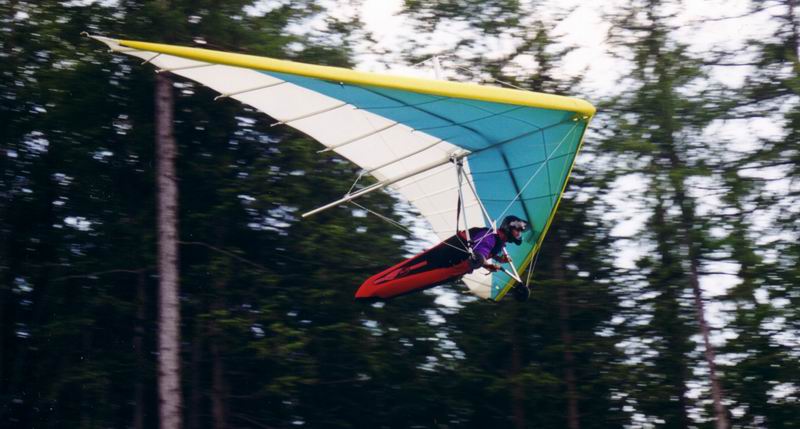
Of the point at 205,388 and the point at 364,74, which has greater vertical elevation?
the point at 364,74

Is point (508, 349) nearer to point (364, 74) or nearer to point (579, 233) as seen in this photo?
point (579, 233)

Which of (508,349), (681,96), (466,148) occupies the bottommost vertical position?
(508,349)

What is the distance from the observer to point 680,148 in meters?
12.2

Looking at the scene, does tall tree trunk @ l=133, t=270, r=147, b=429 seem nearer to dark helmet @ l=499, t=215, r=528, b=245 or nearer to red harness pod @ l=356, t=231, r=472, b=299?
red harness pod @ l=356, t=231, r=472, b=299

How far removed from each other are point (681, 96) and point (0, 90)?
951cm

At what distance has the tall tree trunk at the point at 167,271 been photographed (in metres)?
10.4

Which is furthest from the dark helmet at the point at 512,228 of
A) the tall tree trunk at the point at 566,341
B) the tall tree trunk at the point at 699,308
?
the tall tree trunk at the point at 566,341

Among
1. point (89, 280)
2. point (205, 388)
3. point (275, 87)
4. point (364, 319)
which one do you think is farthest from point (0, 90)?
point (275, 87)

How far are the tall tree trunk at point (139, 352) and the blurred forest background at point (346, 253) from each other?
54 mm

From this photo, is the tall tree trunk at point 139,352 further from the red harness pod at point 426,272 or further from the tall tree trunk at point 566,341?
the tall tree trunk at point 566,341

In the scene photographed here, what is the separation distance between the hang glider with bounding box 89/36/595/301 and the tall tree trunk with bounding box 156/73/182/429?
105 inches

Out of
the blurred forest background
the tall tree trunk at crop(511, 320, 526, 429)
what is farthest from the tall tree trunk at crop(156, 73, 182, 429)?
the tall tree trunk at crop(511, 320, 526, 429)

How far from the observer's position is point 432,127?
856cm

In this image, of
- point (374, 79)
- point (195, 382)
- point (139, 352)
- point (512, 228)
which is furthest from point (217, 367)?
point (374, 79)
